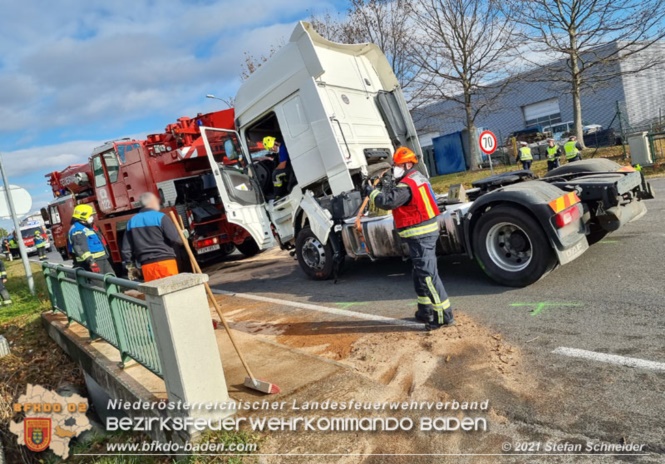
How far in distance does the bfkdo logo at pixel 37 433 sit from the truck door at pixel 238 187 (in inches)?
149

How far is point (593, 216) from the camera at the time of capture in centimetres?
532

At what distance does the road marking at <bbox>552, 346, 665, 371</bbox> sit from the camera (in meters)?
3.04

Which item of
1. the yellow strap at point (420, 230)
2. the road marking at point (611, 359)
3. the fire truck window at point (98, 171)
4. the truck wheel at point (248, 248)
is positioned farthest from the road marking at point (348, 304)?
the fire truck window at point (98, 171)

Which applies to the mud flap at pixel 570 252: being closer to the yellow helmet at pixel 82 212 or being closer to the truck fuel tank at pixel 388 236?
the truck fuel tank at pixel 388 236

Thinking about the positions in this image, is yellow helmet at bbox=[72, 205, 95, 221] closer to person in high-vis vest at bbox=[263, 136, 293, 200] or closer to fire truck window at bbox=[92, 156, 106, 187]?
person in high-vis vest at bbox=[263, 136, 293, 200]

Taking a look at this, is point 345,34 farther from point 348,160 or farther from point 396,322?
point 396,322

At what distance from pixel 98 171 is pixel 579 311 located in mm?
10246

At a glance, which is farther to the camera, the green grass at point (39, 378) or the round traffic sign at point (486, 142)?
the round traffic sign at point (486, 142)

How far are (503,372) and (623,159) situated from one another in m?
15.3

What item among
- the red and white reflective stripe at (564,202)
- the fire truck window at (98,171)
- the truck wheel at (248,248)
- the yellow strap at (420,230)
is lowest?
the truck wheel at (248,248)

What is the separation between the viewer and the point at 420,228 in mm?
4336

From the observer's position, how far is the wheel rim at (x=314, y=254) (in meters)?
6.91

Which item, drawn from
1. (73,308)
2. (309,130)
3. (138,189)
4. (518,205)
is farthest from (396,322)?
(138,189)

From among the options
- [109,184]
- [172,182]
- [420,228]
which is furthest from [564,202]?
[109,184]
